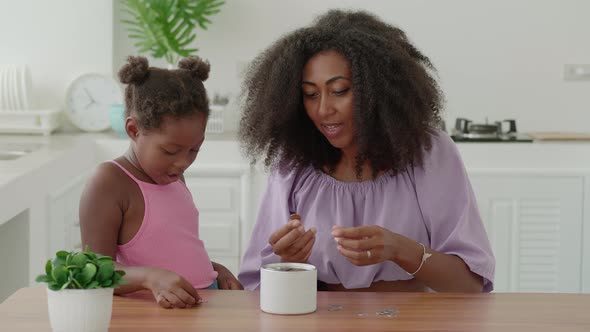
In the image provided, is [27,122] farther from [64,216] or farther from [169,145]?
[169,145]

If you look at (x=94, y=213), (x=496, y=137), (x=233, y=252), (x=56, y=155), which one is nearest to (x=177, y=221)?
(x=94, y=213)

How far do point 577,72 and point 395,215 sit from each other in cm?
237

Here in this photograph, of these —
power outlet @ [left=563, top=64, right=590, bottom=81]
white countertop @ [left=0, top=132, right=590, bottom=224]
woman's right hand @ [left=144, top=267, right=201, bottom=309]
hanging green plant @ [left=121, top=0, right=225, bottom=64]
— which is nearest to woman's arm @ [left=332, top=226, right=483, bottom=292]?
woman's right hand @ [left=144, top=267, right=201, bottom=309]

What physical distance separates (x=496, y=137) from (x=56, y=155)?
66.8 inches

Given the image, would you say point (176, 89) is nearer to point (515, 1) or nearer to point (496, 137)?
point (496, 137)

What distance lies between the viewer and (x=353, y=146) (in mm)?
2195

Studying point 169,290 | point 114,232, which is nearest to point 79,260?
point 169,290

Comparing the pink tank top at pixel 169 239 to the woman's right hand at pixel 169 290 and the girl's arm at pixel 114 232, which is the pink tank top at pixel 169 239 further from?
the woman's right hand at pixel 169 290

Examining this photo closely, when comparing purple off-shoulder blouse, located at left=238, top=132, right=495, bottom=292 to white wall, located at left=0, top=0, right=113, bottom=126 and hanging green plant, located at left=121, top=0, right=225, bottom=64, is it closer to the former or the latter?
hanging green plant, located at left=121, top=0, right=225, bottom=64

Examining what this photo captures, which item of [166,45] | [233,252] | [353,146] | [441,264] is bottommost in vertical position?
[233,252]

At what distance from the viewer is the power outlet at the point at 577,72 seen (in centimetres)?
Answer: 424

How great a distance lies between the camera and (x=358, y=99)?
208 cm

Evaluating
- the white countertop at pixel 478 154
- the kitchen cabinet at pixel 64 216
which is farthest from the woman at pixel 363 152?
the white countertop at pixel 478 154

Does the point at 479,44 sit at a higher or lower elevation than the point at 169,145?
higher
